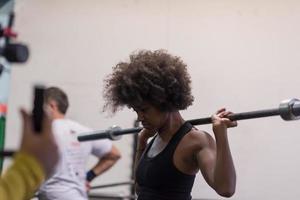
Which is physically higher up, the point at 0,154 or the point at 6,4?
the point at 6,4

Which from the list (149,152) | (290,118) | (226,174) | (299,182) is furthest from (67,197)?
(299,182)

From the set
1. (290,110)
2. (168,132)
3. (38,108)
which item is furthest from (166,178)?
(38,108)

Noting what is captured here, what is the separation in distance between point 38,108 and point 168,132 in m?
0.99

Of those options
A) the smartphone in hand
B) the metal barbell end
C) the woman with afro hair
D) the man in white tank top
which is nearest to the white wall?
the man in white tank top

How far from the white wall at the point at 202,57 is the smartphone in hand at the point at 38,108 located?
2.44 metres

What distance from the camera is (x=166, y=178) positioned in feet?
5.10

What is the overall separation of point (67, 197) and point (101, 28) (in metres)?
1.29

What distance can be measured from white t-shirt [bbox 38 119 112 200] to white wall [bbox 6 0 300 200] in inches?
26.5

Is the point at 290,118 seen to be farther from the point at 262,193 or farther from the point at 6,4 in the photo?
the point at 262,193

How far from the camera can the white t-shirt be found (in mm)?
2363

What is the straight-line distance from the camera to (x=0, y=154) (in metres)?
0.75

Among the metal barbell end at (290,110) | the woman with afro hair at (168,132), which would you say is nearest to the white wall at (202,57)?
the woman with afro hair at (168,132)

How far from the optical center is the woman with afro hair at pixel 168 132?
1457 millimetres

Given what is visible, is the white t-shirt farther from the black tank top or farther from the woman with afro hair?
the black tank top
